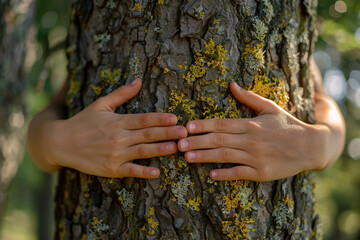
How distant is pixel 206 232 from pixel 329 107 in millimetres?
969

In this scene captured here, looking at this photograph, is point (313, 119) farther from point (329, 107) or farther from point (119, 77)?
point (119, 77)

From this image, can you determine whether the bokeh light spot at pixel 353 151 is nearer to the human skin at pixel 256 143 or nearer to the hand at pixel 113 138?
the human skin at pixel 256 143

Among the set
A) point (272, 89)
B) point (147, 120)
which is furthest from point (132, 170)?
point (272, 89)

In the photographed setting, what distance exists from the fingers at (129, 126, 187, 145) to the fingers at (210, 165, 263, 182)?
0.69ft

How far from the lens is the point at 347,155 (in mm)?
5418

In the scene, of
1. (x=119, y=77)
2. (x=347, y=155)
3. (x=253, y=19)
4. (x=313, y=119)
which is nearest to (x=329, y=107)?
(x=313, y=119)

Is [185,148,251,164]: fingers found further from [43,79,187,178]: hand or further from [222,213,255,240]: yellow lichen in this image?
[222,213,255,240]: yellow lichen

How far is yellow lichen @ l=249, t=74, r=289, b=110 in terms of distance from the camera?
5.09ft

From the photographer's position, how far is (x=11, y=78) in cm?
348

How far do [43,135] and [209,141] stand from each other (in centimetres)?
82

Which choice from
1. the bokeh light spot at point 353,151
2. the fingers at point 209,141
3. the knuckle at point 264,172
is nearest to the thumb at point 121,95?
the fingers at point 209,141

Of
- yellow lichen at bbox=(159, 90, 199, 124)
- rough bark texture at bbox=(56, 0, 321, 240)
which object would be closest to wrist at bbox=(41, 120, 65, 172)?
rough bark texture at bbox=(56, 0, 321, 240)

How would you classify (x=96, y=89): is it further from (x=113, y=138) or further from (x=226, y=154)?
(x=226, y=154)

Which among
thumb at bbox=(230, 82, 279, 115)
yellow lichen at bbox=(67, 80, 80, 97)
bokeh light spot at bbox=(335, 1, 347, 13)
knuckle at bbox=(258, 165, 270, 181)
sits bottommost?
yellow lichen at bbox=(67, 80, 80, 97)
